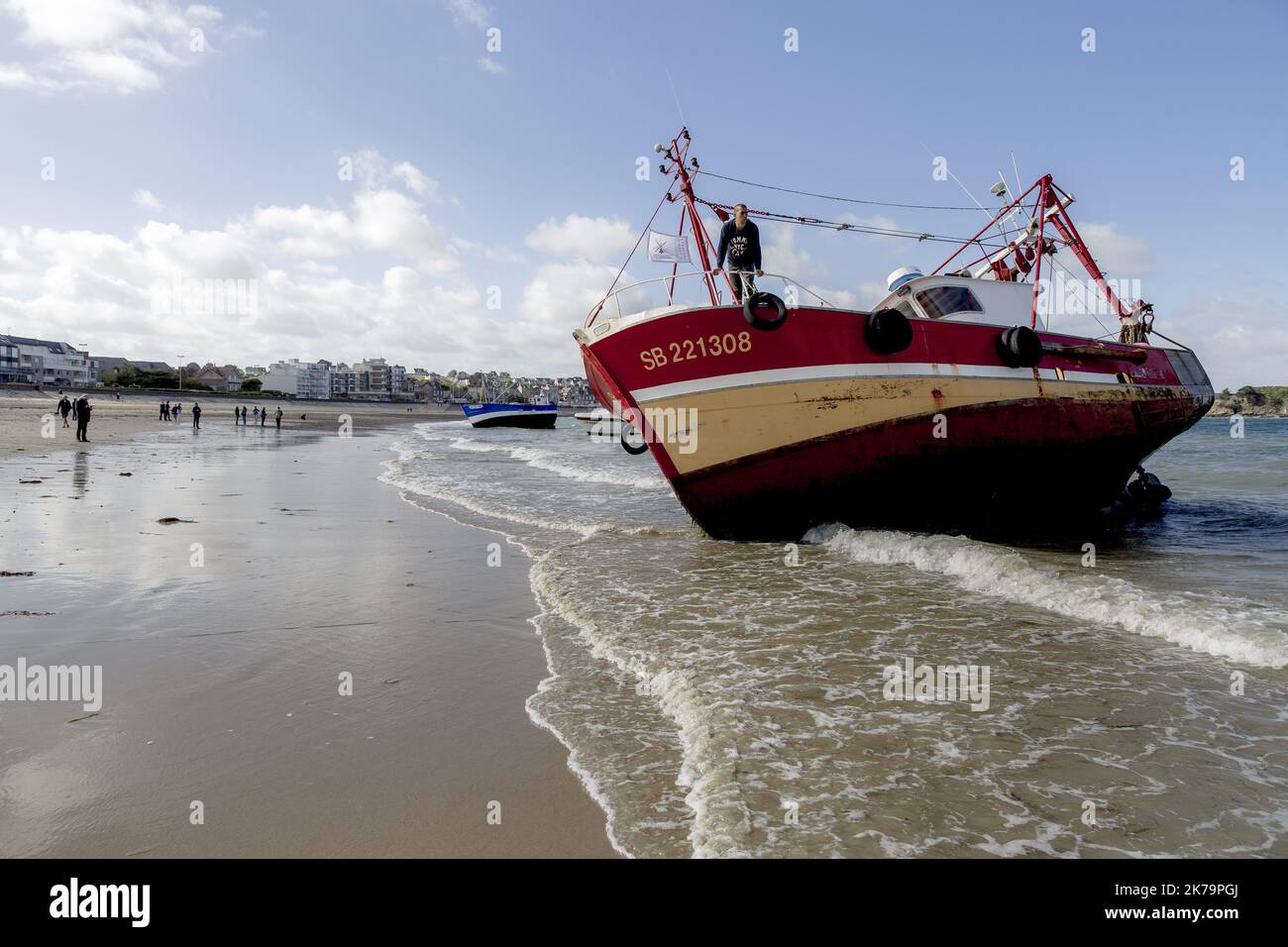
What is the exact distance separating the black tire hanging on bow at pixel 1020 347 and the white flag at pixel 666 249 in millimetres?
5460

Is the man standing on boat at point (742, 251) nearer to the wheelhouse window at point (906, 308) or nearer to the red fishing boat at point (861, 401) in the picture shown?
the red fishing boat at point (861, 401)

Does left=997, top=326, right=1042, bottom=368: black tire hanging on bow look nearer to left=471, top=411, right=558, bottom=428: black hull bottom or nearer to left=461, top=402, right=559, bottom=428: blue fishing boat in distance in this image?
left=461, top=402, right=559, bottom=428: blue fishing boat in distance

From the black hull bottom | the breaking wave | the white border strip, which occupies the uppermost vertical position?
the black hull bottom

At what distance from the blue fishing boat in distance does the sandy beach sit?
63.9 metres

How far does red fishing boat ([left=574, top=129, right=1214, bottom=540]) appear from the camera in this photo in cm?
1025

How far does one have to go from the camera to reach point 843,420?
34.6ft

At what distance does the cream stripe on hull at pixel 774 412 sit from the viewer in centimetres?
1035

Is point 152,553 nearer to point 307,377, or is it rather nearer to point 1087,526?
point 1087,526

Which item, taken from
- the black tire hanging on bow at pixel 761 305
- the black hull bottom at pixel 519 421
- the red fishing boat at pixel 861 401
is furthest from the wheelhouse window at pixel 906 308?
the black hull bottom at pixel 519 421

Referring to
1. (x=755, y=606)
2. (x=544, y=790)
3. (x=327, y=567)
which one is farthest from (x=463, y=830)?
(x=327, y=567)

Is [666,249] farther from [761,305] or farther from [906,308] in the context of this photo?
[906,308]

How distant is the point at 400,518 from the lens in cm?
1345

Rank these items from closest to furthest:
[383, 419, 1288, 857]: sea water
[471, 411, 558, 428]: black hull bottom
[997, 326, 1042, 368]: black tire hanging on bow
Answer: [383, 419, 1288, 857]: sea water → [997, 326, 1042, 368]: black tire hanging on bow → [471, 411, 558, 428]: black hull bottom

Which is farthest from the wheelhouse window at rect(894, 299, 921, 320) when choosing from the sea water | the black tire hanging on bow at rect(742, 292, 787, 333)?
the sea water
